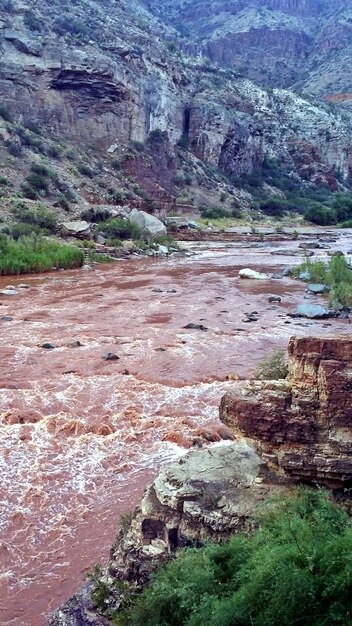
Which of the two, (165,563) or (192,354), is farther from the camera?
(192,354)

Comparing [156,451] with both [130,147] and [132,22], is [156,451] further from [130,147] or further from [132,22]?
[132,22]

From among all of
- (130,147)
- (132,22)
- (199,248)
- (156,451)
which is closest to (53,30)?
(130,147)

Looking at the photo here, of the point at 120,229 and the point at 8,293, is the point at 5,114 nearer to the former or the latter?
the point at 120,229

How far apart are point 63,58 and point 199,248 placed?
2774cm

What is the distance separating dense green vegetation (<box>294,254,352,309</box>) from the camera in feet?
57.0

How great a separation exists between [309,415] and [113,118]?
55465 mm

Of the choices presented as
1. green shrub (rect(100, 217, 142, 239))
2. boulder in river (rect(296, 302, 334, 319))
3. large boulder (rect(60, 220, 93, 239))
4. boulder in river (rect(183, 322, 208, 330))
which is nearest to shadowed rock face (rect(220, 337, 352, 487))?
boulder in river (rect(183, 322, 208, 330))

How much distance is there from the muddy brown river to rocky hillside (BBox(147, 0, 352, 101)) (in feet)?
355

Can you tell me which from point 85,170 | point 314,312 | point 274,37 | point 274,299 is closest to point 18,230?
point 274,299

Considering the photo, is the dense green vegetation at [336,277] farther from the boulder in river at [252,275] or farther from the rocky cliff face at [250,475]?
the rocky cliff face at [250,475]

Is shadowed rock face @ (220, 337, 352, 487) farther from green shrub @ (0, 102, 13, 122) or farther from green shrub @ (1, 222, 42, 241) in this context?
green shrub @ (0, 102, 13, 122)

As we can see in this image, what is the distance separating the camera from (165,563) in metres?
4.36

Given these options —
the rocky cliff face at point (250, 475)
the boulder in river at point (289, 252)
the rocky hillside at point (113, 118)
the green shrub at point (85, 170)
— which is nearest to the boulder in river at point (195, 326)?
the rocky cliff face at point (250, 475)

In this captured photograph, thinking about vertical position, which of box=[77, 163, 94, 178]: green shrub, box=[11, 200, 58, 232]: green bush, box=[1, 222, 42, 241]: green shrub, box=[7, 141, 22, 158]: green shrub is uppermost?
box=[7, 141, 22, 158]: green shrub
